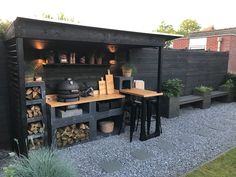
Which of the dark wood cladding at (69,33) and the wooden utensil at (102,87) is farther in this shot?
the wooden utensil at (102,87)

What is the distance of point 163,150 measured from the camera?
3465mm

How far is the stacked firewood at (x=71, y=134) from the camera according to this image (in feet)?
11.4

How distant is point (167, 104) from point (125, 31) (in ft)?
8.60

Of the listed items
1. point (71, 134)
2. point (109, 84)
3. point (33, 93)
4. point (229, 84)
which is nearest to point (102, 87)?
point (109, 84)

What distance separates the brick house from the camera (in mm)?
12758

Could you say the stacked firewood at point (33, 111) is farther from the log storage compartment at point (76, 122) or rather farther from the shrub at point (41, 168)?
the shrub at point (41, 168)

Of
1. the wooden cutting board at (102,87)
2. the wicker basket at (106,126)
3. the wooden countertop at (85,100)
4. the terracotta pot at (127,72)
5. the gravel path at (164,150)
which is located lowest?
the gravel path at (164,150)

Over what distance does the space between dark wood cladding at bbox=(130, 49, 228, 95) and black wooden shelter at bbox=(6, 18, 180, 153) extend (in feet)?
4.09

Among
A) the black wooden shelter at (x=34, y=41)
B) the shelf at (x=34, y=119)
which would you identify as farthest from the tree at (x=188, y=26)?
the shelf at (x=34, y=119)

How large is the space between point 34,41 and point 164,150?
274 cm

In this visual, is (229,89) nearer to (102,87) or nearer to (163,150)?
(163,150)

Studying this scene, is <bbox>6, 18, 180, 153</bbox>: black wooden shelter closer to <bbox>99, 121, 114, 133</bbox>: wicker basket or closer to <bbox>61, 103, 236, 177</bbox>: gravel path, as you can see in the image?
<bbox>61, 103, 236, 177</bbox>: gravel path

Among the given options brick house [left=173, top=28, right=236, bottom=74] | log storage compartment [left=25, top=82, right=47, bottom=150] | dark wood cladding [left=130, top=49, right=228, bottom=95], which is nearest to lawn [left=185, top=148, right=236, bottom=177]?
log storage compartment [left=25, top=82, right=47, bottom=150]

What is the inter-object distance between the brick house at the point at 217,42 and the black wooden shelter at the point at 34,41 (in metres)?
9.94
